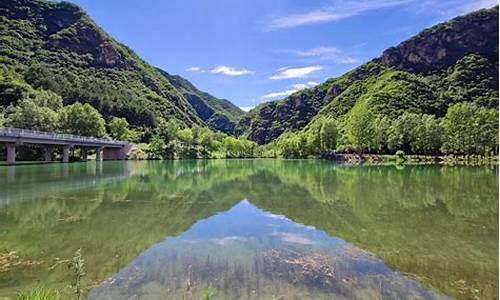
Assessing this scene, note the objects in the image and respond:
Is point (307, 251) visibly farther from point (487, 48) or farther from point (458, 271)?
point (487, 48)

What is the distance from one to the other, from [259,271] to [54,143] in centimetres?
6995

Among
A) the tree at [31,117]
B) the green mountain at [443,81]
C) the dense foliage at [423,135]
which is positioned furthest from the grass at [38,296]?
the green mountain at [443,81]

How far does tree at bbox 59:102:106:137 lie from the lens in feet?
298

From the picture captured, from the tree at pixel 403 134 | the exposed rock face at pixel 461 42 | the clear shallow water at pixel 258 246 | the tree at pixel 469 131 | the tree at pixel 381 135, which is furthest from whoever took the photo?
the exposed rock face at pixel 461 42

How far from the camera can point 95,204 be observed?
70.1ft

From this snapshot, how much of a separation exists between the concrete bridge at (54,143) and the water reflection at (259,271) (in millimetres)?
52338

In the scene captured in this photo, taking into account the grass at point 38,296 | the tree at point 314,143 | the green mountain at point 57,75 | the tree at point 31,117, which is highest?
the green mountain at point 57,75

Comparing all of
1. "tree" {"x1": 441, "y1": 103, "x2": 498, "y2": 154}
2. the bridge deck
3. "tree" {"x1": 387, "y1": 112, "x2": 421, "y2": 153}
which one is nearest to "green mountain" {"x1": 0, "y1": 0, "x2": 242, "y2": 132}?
the bridge deck

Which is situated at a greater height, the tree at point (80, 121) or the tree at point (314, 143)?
the tree at point (80, 121)

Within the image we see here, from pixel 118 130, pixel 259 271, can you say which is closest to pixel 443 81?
pixel 118 130

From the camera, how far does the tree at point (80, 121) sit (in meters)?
90.8

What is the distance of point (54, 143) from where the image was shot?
69688 mm

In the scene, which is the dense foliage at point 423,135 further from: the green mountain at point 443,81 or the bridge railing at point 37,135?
the bridge railing at point 37,135

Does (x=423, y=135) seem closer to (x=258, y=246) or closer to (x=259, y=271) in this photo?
(x=258, y=246)
